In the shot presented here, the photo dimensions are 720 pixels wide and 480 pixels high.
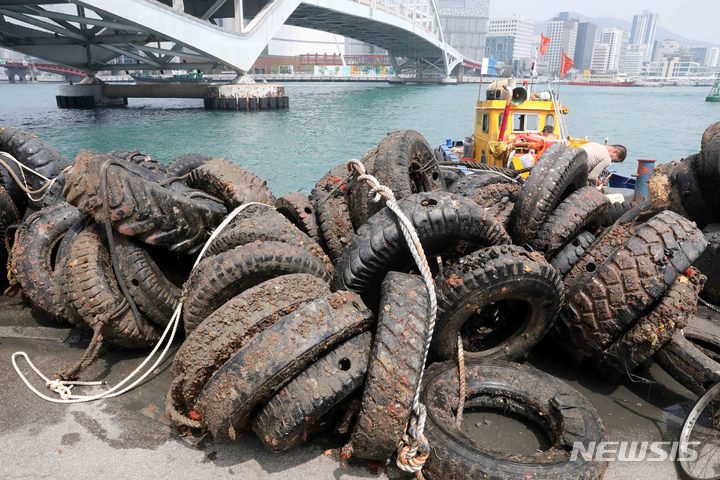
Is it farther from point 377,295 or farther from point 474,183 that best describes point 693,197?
point 377,295

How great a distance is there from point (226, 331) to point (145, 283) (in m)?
1.76

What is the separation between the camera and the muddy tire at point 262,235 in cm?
457

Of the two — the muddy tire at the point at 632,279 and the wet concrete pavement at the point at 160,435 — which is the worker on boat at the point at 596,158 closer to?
the muddy tire at the point at 632,279

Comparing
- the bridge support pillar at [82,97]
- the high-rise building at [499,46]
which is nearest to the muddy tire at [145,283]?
the bridge support pillar at [82,97]

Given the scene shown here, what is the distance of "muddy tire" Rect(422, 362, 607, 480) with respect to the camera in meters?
2.93

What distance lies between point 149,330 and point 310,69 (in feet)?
427

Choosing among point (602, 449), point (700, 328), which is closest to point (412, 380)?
point (602, 449)

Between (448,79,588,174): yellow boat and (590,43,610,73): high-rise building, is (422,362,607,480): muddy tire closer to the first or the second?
(448,79,588,174): yellow boat

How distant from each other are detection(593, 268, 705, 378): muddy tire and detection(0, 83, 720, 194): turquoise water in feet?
44.5

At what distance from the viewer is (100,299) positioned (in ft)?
14.2

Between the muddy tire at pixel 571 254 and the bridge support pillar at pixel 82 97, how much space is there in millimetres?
53752

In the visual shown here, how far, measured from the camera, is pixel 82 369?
14.3 ft

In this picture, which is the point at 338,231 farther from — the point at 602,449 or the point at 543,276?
the point at 602,449

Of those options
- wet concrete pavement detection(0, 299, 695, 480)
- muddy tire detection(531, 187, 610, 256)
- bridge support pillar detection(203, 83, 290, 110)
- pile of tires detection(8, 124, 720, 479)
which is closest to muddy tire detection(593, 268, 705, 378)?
pile of tires detection(8, 124, 720, 479)
